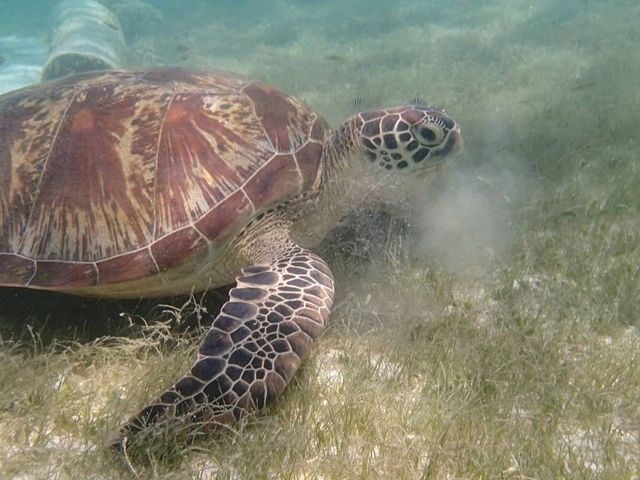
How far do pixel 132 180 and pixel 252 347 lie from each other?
1398mm

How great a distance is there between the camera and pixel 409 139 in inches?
122

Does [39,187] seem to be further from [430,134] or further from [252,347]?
[430,134]

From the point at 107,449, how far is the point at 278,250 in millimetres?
1531

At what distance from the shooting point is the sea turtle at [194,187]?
258 centimetres

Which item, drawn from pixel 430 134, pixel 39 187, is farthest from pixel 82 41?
pixel 430 134

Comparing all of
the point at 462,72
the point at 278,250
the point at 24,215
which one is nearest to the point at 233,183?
the point at 278,250

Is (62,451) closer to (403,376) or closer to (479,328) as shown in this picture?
(403,376)

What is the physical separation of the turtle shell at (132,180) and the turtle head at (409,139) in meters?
0.50

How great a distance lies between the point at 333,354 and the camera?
2.46 meters

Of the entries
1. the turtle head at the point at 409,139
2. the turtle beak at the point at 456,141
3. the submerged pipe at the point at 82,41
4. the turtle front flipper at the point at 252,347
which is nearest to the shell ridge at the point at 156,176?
the turtle front flipper at the point at 252,347

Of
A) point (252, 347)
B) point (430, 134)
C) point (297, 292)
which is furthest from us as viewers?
point (430, 134)

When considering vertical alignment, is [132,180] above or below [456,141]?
above

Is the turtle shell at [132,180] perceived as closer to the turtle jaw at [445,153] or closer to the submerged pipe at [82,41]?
the turtle jaw at [445,153]

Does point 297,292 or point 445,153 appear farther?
point 445,153
